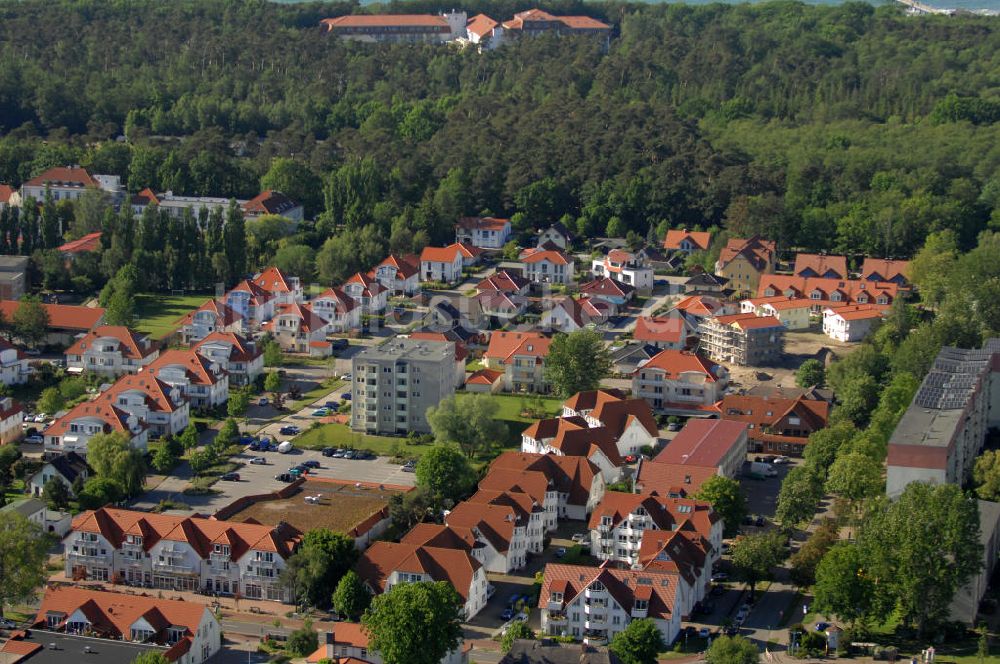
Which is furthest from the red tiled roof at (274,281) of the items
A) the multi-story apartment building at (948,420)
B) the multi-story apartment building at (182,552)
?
the multi-story apartment building at (948,420)

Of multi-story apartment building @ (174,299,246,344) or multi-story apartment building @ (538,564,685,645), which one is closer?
multi-story apartment building @ (538,564,685,645)

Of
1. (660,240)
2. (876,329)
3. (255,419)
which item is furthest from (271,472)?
(660,240)

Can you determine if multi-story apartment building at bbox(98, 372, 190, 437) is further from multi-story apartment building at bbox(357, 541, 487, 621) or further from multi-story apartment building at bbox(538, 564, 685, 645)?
multi-story apartment building at bbox(538, 564, 685, 645)

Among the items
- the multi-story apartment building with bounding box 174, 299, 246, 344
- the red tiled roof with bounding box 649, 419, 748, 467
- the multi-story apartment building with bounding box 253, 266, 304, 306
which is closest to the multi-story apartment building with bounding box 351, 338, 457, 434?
the red tiled roof with bounding box 649, 419, 748, 467

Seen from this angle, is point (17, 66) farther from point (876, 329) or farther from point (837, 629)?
point (837, 629)

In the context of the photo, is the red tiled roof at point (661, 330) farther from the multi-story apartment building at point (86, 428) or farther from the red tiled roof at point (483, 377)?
the multi-story apartment building at point (86, 428)

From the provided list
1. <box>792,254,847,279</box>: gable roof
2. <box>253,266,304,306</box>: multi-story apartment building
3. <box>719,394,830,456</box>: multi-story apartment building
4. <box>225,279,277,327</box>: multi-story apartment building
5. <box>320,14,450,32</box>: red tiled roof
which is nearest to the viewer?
<box>719,394,830,456</box>: multi-story apartment building
